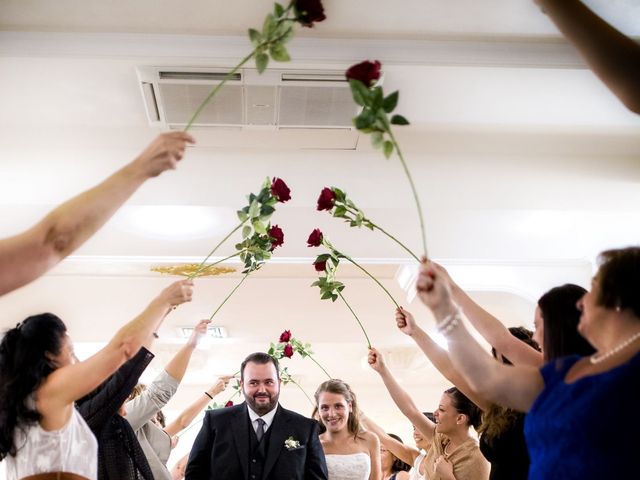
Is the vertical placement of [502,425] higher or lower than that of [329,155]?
lower

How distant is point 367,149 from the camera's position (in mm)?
4500

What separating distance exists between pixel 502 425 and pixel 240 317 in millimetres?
5736

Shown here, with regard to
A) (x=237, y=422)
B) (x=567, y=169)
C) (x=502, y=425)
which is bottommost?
(x=502, y=425)

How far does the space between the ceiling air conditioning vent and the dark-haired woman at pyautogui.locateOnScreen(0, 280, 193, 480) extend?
171 cm

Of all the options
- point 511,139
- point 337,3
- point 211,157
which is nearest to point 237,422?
point 211,157

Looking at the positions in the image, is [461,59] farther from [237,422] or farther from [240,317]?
[240,317]

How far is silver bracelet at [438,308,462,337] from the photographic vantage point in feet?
5.18

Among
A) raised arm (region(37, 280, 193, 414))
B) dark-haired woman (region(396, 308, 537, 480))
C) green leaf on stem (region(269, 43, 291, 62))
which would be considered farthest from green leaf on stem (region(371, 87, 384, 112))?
dark-haired woman (region(396, 308, 537, 480))

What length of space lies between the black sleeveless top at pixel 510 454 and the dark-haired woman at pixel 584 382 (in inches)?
34.0

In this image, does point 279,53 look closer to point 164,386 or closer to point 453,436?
point 164,386

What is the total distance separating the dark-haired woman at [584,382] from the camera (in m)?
1.37

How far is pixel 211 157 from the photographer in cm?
448

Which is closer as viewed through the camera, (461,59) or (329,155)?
(461,59)

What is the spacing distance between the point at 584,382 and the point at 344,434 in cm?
335
